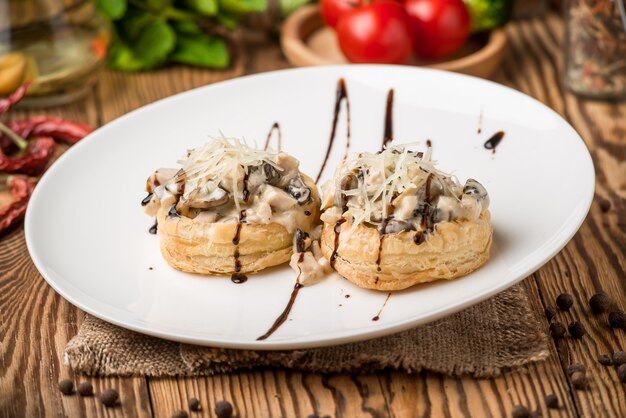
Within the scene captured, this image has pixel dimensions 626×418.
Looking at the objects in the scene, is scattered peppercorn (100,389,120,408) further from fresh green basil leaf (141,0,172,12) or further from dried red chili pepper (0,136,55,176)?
fresh green basil leaf (141,0,172,12)

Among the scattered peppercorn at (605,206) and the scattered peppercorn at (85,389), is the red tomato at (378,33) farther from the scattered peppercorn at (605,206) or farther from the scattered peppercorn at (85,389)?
the scattered peppercorn at (85,389)

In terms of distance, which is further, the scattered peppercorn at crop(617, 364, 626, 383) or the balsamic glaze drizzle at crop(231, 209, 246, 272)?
the balsamic glaze drizzle at crop(231, 209, 246, 272)

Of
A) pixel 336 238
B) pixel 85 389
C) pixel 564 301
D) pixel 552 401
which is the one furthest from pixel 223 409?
pixel 564 301

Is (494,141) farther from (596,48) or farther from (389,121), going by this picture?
(596,48)

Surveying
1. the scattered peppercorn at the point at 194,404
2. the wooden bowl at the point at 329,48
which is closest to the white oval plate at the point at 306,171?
the scattered peppercorn at the point at 194,404

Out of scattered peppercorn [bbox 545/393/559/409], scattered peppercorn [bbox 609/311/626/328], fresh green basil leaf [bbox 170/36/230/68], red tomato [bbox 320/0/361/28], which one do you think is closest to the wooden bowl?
red tomato [bbox 320/0/361/28]

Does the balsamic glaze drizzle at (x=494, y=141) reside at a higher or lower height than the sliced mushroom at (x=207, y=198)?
lower
